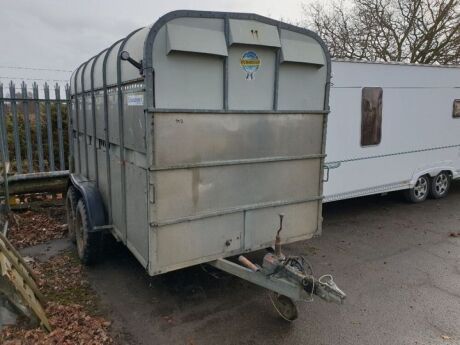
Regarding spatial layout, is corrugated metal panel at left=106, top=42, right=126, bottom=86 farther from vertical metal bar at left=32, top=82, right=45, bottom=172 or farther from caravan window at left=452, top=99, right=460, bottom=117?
caravan window at left=452, top=99, right=460, bottom=117

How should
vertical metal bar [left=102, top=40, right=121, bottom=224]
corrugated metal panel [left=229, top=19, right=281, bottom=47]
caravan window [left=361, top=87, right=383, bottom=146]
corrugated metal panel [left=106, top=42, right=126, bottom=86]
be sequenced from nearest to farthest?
corrugated metal panel [left=229, top=19, right=281, bottom=47] < corrugated metal panel [left=106, top=42, right=126, bottom=86] < vertical metal bar [left=102, top=40, right=121, bottom=224] < caravan window [left=361, top=87, right=383, bottom=146]

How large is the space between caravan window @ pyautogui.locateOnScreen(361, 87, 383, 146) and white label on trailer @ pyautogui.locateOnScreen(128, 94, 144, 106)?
4825 millimetres

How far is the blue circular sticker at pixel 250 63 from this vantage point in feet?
11.5

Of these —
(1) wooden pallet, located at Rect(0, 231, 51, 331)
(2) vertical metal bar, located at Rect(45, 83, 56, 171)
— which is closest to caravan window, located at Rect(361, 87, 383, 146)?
Answer: (1) wooden pallet, located at Rect(0, 231, 51, 331)

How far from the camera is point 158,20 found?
3.02 metres

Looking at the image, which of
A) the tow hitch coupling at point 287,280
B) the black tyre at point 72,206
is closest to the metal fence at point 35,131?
the black tyre at point 72,206

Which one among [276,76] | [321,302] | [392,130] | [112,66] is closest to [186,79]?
[276,76]

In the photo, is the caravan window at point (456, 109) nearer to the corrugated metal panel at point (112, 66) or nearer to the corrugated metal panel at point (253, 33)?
the corrugated metal panel at point (253, 33)

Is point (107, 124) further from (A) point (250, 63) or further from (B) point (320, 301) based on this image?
(B) point (320, 301)

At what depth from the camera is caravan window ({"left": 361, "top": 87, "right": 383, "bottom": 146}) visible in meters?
6.88

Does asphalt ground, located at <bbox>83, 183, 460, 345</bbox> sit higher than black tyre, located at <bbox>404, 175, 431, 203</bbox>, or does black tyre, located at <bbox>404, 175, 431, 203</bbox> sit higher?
black tyre, located at <bbox>404, 175, 431, 203</bbox>

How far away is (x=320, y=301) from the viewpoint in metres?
4.14

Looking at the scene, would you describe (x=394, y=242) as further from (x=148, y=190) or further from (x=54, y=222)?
(x=54, y=222)

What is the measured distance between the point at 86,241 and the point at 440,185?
804 centimetres
